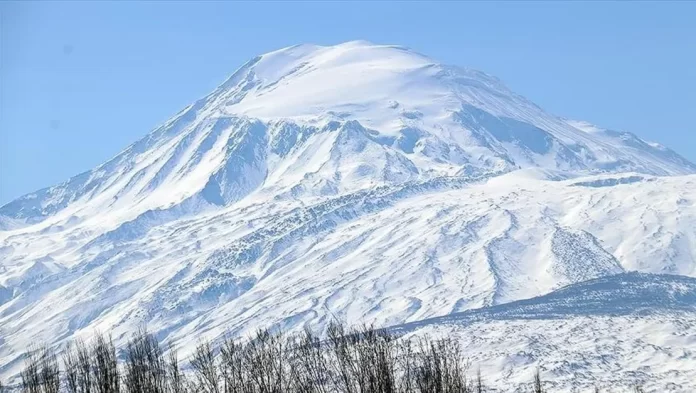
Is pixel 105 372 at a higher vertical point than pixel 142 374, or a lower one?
higher

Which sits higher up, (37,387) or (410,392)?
(37,387)

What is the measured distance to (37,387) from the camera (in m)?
54.8

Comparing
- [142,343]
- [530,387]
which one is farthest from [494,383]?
[142,343]

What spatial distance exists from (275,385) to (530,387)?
465 feet

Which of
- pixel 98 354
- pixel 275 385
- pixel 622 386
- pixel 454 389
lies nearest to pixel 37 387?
pixel 98 354

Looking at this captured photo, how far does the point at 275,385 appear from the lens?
1980 inches

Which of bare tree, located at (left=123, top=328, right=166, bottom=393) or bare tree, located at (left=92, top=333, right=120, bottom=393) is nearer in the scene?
bare tree, located at (left=92, top=333, right=120, bottom=393)

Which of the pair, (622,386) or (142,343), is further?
(622,386)

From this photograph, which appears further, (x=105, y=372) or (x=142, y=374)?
(x=142, y=374)

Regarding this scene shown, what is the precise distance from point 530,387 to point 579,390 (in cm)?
846

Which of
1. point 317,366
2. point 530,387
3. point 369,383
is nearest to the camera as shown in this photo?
point 369,383

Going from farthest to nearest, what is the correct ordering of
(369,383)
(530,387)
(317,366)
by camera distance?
(530,387), (317,366), (369,383)

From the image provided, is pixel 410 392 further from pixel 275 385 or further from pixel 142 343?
pixel 142 343

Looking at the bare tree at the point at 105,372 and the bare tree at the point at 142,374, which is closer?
the bare tree at the point at 105,372
